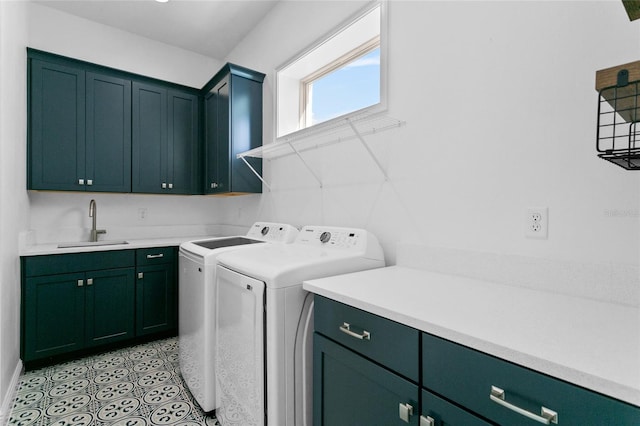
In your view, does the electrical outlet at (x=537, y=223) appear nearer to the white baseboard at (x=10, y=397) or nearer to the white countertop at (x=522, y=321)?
the white countertop at (x=522, y=321)

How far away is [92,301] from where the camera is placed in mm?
2549

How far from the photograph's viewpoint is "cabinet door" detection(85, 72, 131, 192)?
2736mm

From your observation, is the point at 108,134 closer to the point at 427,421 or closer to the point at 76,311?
the point at 76,311

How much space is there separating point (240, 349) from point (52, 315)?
1891mm

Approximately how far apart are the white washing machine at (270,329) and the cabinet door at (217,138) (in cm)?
136

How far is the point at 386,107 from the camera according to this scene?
1.76 m

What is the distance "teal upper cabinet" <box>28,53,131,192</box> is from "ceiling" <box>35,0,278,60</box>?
0.58 metres

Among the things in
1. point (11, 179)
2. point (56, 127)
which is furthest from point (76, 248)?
point (56, 127)

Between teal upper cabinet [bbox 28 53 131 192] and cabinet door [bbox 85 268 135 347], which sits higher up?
teal upper cabinet [bbox 28 53 131 192]

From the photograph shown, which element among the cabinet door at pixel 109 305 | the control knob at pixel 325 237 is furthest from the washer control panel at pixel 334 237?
the cabinet door at pixel 109 305

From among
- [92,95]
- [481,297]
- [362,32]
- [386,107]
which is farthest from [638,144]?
[92,95]

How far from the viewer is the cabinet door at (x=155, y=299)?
275cm

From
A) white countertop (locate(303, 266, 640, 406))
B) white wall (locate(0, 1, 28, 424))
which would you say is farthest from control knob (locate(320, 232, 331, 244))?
white wall (locate(0, 1, 28, 424))

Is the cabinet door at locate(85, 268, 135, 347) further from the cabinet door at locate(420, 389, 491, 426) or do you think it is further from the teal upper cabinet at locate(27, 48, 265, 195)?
the cabinet door at locate(420, 389, 491, 426)
